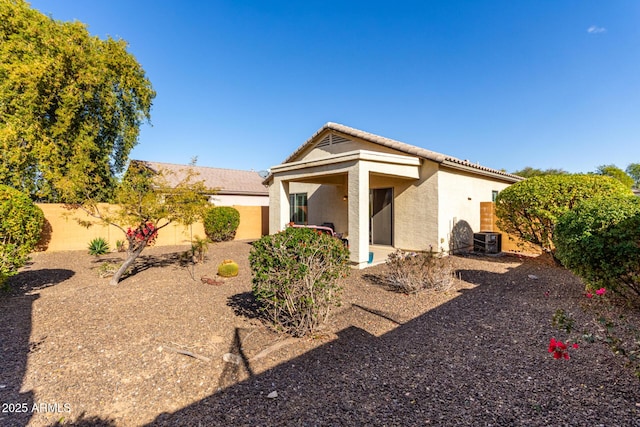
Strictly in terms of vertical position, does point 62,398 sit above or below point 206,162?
below

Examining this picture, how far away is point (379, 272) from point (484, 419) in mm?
6142

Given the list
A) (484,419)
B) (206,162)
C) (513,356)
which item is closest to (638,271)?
(513,356)

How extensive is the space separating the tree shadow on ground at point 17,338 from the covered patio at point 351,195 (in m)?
7.45

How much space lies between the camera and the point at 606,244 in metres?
4.87

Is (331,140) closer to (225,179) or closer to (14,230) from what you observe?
(14,230)

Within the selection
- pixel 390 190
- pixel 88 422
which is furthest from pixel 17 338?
pixel 390 190

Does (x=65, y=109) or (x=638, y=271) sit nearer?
(x=638, y=271)

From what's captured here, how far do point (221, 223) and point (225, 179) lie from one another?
8.99 meters

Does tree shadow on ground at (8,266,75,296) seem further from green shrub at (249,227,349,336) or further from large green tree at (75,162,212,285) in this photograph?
green shrub at (249,227,349,336)

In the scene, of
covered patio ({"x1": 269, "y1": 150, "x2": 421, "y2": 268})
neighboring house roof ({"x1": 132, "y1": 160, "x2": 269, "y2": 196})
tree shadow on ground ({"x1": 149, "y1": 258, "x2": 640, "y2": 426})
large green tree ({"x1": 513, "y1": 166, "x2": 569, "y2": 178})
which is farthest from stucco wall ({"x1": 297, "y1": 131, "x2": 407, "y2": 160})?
large green tree ({"x1": 513, "y1": 166, "x2": 569, "y2": 178})

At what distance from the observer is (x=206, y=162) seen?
89.2 ft

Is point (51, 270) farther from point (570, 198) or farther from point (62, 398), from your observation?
point (570, 198)

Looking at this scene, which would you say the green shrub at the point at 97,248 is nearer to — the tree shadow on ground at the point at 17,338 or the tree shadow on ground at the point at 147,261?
the tree shadow on ground at the point at 147,261

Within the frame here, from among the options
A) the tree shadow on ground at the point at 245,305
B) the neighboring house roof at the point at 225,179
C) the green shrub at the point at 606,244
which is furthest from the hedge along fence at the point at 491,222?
the neighboring house roof at the point at 225,179
